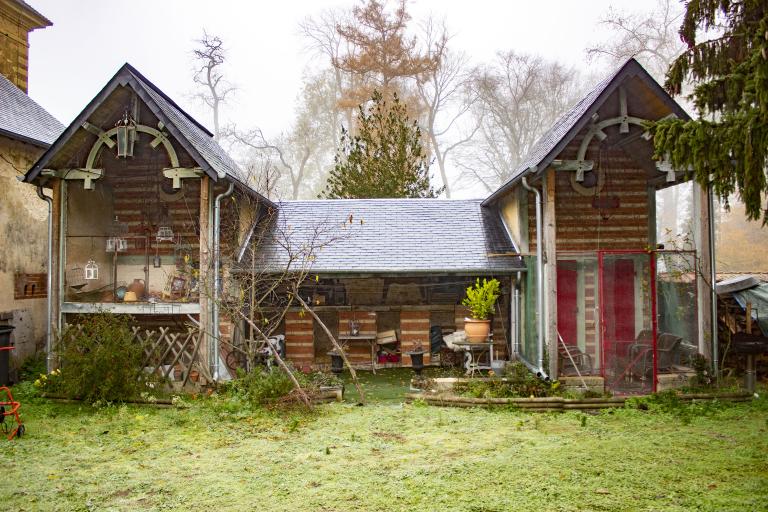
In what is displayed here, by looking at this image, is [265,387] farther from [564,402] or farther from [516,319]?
[516,319]

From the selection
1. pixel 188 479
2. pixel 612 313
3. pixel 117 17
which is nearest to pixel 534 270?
pixel 612 313

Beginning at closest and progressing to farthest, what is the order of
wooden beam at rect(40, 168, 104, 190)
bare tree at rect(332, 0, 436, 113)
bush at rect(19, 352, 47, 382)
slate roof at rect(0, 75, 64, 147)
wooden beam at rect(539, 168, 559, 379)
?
1. wooden beam at rect(539, 168, 559, 379)
2. wooden beam at rect(40, 168, 104, 190)
3. bush at rect(19, 352, 47, 382)
4. slate roof at rect(0, 75, 64, 147)
5. bare tree at rect(332, 0, 436, 113)

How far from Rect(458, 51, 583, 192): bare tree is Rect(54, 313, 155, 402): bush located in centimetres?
2303

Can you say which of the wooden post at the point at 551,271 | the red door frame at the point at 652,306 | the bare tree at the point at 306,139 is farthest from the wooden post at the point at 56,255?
the bare tree at the point at 306,139

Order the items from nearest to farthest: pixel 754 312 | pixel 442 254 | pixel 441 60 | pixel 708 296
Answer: pixel 708 296 < pixel 754 312 < pixel 442 254 < pixel 441 60

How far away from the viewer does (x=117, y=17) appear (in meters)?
32.8

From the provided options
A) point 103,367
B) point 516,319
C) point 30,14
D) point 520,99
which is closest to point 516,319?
point 516,319

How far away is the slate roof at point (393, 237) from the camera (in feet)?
42.8

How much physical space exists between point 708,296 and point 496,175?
68.6ft

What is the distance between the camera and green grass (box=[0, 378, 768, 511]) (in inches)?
231

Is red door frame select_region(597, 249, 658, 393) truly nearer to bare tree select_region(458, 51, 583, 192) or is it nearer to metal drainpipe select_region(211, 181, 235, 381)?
metal drainpipe select_region(211, 181, 235, 381)

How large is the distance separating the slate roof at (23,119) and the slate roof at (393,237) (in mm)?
5658

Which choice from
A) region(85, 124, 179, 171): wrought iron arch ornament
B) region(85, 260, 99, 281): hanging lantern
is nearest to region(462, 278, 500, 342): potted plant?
region(85, 124, 179, 171): wrought iron arch ornament

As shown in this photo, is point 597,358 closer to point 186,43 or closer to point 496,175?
point 496,175
